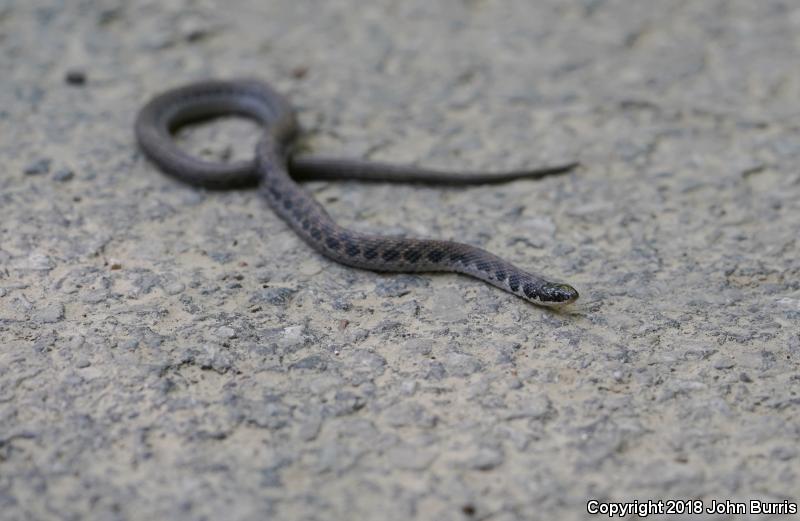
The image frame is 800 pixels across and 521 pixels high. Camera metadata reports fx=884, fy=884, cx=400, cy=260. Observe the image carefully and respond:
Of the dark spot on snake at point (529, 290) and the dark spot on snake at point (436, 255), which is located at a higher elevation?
the dark spot on snake at point (436, 255)

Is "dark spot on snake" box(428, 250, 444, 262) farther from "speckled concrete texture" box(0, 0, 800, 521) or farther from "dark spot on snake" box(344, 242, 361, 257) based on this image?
"dark spot on snake" box(344, 242, 361, 257)

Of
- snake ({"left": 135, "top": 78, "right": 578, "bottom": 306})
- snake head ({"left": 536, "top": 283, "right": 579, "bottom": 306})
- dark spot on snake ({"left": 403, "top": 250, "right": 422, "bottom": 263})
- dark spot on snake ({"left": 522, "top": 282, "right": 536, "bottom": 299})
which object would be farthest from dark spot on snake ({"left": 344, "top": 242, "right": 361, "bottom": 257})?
snake head ({"left": 536, "top": 283, "right": 579, "bottom": 306})

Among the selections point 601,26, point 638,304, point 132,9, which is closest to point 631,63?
point 601,26

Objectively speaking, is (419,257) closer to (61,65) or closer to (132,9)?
(61,65)

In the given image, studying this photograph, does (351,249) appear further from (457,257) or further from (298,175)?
(298,175)

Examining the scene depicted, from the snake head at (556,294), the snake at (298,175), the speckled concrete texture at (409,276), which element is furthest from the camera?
the snake at (298,175)

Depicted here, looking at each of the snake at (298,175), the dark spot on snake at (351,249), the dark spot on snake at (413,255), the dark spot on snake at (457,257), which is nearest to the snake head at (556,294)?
the snake at (298,175)

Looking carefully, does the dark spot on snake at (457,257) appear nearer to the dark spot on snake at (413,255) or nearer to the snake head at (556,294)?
the dark spot on snake at (413,255)

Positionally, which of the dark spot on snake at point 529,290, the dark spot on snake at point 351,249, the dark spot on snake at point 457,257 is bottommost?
the dark spot on snake at point 529,290
